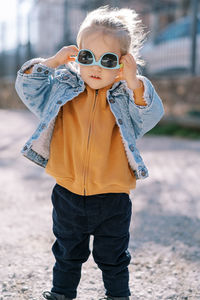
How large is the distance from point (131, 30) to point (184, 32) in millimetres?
7509

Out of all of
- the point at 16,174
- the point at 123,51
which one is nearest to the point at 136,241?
the point at 123,51

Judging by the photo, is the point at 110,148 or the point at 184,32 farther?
the point at 184,32

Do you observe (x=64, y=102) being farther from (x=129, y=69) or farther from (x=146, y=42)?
(x=146, y=42)

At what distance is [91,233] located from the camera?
1.96 metres

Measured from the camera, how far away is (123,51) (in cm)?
190

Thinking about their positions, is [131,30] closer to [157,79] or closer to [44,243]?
[44,243]

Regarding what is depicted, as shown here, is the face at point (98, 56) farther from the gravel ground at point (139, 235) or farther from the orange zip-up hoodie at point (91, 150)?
the gravel ground at point (139, 235)

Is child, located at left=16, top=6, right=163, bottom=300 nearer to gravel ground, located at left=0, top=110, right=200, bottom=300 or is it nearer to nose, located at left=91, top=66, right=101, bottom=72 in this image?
nose, located at left=91, top=66, right=101, bottom=72

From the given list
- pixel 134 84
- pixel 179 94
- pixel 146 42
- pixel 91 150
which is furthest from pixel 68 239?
pixel 179 94

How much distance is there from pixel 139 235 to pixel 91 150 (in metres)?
1.27

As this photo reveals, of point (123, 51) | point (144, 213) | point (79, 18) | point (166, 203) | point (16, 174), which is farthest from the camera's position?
point (79, 18)

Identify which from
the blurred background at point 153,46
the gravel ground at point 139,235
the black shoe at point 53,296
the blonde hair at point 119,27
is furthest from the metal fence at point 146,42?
the black shoe at point 53,296

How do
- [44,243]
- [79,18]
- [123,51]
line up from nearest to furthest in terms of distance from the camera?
[123,51] < [44,243] < [79,18]

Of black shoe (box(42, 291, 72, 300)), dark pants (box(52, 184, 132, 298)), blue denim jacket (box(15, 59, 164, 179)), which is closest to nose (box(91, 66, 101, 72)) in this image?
blue denim jacket (box(15, 59, 164, 179))
